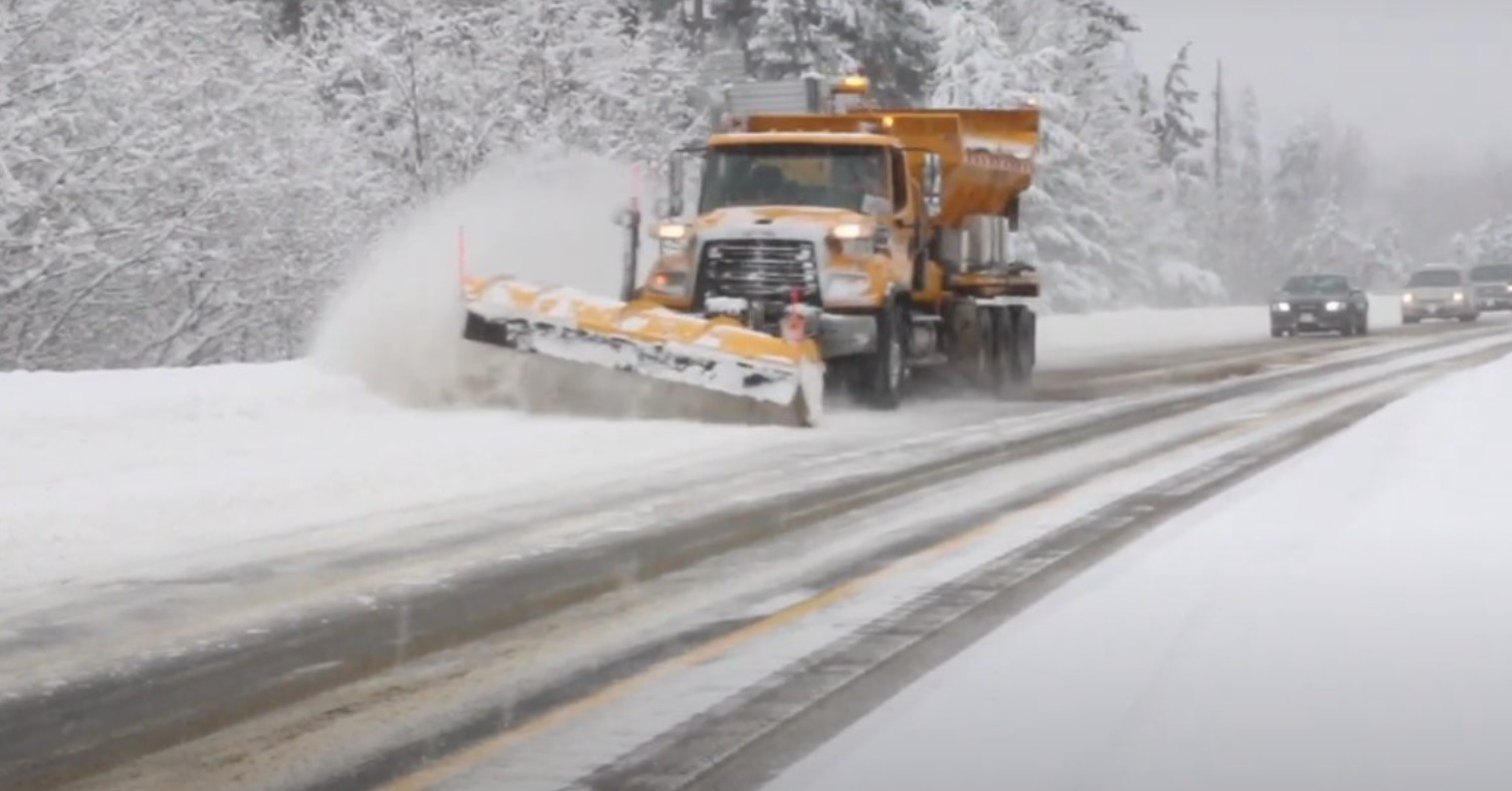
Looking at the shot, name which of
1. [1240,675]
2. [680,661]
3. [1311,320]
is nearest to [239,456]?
[680,661]

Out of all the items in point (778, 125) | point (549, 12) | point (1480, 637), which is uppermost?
point (549, 12)

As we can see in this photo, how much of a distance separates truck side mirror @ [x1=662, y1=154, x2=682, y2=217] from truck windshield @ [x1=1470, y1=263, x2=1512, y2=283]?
5239cm

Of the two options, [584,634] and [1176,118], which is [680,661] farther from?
[1176,118]

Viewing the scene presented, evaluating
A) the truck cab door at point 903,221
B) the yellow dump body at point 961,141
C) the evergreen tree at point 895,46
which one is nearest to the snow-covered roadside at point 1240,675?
the truck cab door at point 903,221

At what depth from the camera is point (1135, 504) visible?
42.8 feet

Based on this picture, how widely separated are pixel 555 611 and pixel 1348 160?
192 m

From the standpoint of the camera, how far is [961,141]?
928 inches

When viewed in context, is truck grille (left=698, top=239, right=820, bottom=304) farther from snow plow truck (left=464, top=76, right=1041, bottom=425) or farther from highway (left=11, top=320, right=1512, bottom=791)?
highway (left=11, top=320, right=1512, bottom=791)

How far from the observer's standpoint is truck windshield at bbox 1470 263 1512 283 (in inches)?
2699

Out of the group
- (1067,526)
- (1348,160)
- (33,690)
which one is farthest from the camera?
(1348,160)

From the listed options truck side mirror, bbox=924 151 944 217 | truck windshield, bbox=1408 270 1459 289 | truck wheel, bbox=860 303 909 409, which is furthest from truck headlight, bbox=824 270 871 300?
truck windshield, bbox=1408 270 1459 289

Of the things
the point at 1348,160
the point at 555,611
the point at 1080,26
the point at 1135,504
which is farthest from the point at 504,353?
the point at 1348,160

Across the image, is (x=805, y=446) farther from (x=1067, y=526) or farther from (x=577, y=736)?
(x=577, y=736)

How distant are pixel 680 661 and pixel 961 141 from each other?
16.3m
